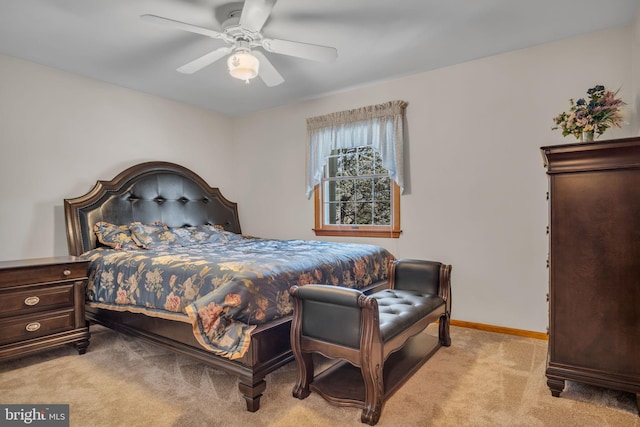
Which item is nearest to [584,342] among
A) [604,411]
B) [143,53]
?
[604,411]

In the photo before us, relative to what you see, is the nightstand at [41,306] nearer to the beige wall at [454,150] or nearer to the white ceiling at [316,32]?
the beige wall at [454,150]

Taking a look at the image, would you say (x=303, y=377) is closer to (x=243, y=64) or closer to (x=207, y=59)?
(x=243, y=64)

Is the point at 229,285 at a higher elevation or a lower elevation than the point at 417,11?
lower

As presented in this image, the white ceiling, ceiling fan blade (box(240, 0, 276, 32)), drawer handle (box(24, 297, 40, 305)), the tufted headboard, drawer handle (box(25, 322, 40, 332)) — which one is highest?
the white ceiling

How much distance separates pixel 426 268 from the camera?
3037 mm

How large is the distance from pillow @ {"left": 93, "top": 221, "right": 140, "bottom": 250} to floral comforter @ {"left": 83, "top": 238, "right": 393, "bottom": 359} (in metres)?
0.12

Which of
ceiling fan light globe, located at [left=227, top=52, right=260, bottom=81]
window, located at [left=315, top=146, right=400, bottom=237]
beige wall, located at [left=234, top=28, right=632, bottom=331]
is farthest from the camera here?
window, located at [left=315, top=146, right=400, bottom=237]

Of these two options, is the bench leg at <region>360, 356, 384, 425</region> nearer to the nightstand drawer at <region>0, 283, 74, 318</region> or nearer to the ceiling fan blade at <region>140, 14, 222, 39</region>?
the ceiling fan blade at <region>140, 14, 222, 39</region>

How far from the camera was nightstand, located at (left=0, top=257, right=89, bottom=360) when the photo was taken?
104 inches

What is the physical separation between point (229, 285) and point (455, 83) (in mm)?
3002

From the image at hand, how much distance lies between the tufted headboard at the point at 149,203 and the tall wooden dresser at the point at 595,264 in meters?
3.84

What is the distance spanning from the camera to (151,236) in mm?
3686

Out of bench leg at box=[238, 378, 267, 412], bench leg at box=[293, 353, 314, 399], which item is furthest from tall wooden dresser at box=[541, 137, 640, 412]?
bench leg at box=[238, 378, 267, 412]

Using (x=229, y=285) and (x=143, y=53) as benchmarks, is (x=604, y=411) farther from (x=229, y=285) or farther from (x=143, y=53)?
(x=143, y=53)
